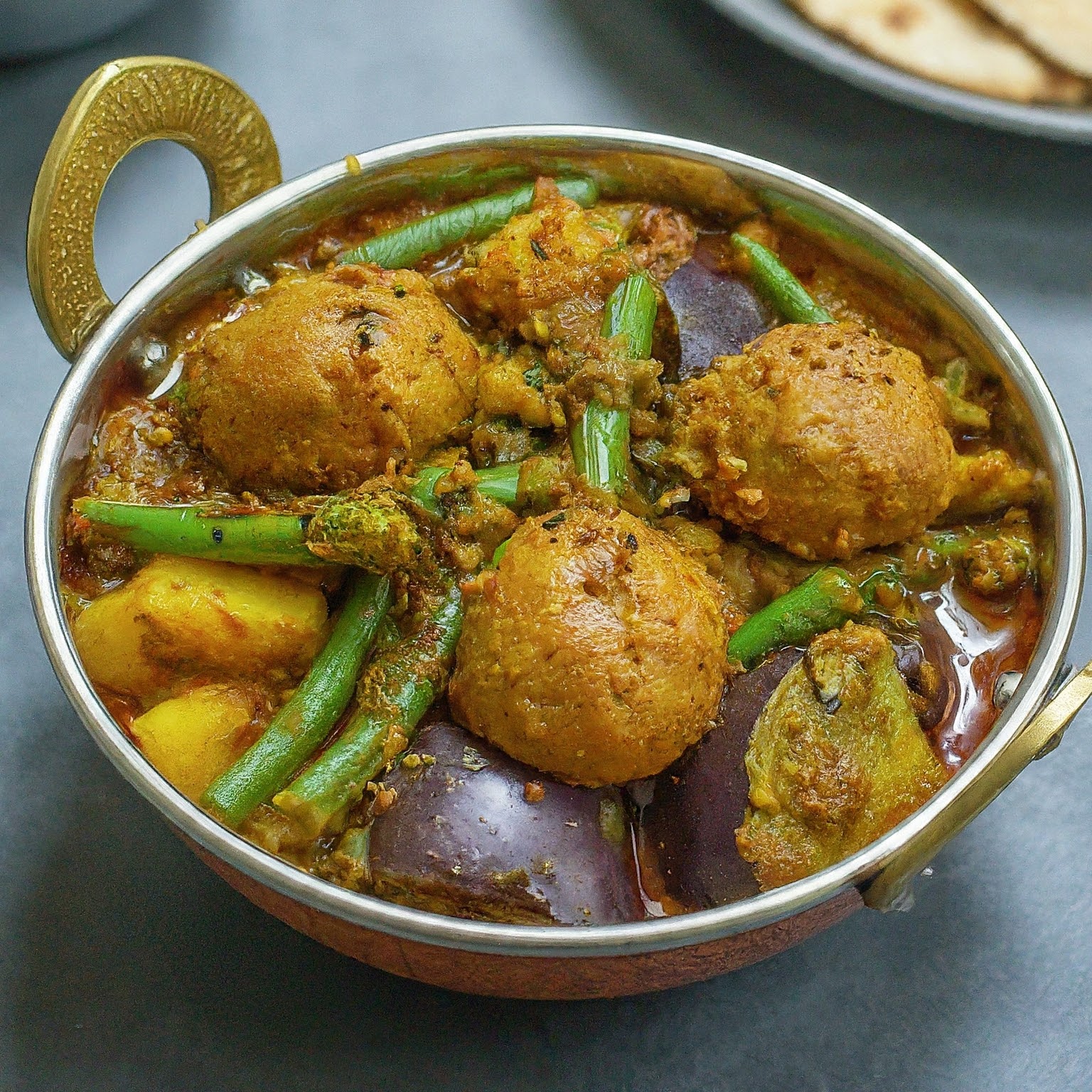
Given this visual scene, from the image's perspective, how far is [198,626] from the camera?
1.38 meters

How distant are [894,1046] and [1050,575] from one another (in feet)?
2.38

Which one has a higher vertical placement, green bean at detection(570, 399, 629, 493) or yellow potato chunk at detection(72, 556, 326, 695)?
green bean at detection(570, 399, 629, 493)

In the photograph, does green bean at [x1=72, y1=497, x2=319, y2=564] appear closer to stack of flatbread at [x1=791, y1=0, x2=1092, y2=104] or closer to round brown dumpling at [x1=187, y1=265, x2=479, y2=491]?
round brown dumpling at [x1=187, y1=265, x2=479, y2=491]

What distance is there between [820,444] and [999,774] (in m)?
0.47

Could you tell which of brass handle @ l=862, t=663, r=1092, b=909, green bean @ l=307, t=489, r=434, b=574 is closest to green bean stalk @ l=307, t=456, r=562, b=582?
green bean @ l=307, t=489, r=434, b=574

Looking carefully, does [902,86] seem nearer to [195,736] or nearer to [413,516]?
[413,516]

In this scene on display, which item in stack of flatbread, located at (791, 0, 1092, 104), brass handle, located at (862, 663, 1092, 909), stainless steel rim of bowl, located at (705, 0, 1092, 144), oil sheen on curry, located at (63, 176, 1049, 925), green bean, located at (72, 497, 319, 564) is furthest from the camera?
stack of flatbread, located at (791, 0, 1092, 104)

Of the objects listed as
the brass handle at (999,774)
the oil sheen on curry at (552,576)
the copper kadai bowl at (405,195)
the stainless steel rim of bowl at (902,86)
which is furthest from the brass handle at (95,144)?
the brass handle at (999,774)

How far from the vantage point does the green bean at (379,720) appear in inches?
50.6

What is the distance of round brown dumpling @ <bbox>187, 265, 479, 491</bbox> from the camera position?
1392 millimetres

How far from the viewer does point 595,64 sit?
2660 millimetres

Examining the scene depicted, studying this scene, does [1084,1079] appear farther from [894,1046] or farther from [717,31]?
[717,31]

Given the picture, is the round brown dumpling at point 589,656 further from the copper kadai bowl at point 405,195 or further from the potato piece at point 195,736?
the potato piece at point 195,736

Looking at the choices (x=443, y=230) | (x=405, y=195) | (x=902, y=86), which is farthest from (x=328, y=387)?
(x=902, y=86)
